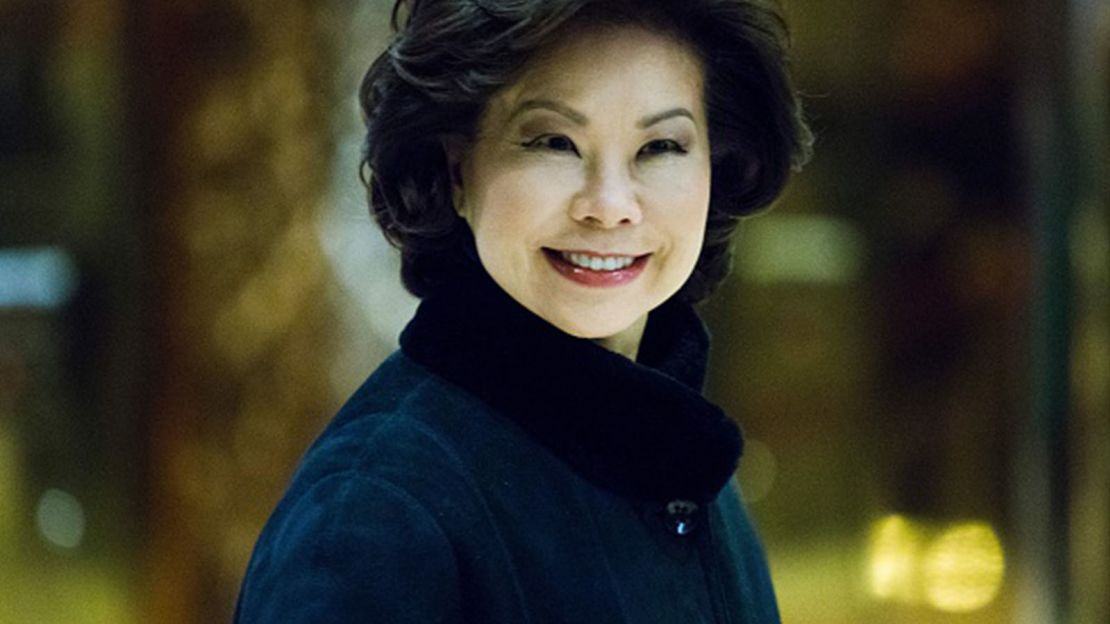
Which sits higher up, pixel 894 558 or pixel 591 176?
pixel 591 176

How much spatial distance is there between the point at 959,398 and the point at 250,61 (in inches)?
87.2

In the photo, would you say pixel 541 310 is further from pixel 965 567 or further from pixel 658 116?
pixel 965 567

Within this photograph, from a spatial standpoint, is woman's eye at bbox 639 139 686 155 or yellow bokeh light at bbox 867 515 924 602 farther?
yellow bokeh light at bbox 867 515 924 602

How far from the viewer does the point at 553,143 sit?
1507 millimetres

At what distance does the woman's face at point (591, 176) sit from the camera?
149cm

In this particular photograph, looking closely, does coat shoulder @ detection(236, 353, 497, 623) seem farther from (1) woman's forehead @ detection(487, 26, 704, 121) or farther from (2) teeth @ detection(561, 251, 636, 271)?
(1) woman's forehead @ detection(487, 26, 704, 121)

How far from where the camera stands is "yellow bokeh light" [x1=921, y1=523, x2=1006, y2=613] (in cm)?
490

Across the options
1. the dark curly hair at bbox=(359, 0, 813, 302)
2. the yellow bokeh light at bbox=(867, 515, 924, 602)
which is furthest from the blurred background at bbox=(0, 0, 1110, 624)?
the dark curly hair at bbox=(359, 0, 813, 302)

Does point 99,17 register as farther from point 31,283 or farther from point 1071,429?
point 1071,429

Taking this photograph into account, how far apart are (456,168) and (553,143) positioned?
12 cm

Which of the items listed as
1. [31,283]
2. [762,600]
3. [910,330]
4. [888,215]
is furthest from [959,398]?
[762,600]

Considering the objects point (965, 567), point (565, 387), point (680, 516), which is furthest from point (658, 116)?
point (965, 567)

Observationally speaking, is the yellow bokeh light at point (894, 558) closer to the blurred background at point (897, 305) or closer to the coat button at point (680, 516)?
the blurred background at point (897, 305)

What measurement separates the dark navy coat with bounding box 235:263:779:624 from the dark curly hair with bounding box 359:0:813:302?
8 centimetres
